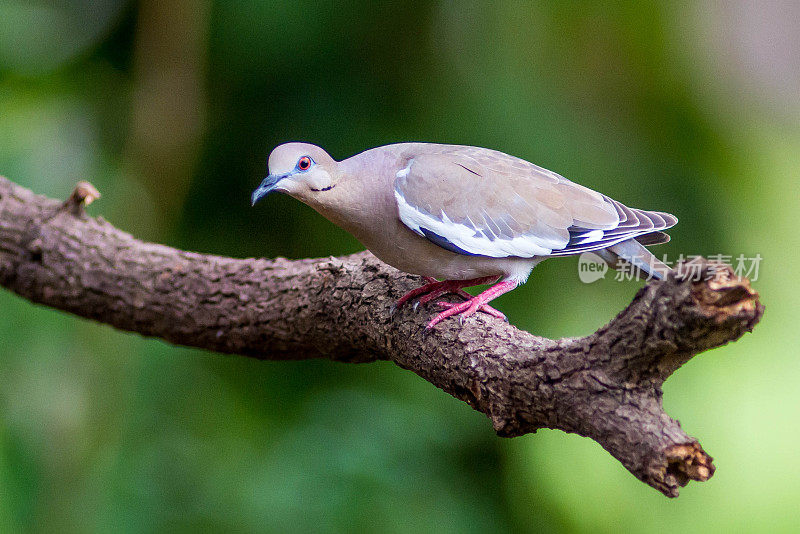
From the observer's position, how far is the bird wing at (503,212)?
82.9 inches

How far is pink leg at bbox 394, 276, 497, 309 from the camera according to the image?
2.18m

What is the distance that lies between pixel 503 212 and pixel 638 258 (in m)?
0.44

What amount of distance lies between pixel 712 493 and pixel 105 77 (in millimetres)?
3702

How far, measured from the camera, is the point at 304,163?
2.16 meters

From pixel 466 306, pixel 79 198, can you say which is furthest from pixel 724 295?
pixel 79 198

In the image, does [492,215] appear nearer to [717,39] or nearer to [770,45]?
[717,39]

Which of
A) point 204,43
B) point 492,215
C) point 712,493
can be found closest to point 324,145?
point 204,43

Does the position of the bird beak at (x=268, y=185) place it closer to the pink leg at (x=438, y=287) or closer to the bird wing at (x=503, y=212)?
the bird wing at (x=503, y=212)

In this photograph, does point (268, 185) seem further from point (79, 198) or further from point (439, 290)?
point (79, 198)

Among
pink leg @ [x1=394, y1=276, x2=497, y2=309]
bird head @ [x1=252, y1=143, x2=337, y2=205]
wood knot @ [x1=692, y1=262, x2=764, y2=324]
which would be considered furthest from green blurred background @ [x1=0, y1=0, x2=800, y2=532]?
wood knot @ [x1=692, y1=262, x2=764, y2=324]

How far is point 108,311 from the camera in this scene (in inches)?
109

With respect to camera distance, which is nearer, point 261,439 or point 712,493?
point 712,493

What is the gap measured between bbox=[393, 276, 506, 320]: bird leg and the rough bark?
0.17 ft

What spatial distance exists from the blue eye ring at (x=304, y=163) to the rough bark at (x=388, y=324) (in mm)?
371
